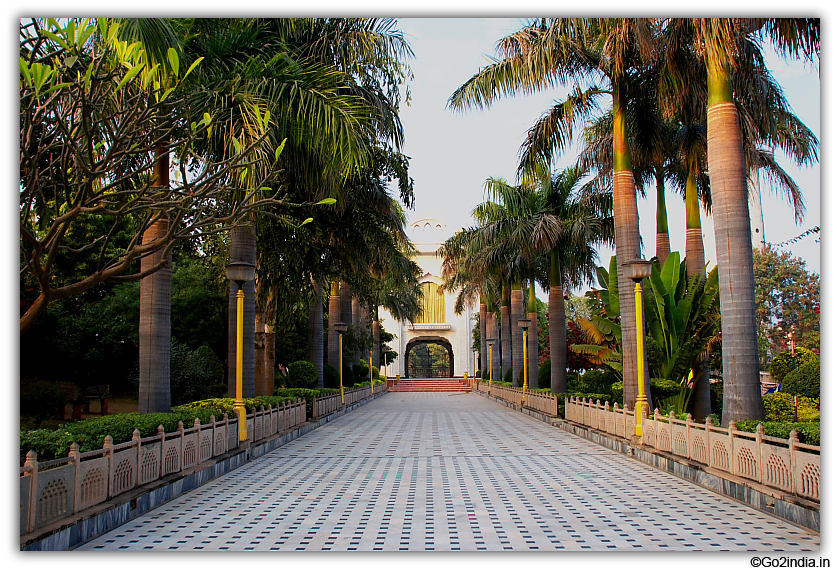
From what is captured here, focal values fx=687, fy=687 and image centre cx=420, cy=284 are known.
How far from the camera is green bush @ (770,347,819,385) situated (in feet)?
60.2

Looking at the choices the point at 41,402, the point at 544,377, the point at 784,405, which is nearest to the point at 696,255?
the point at 784,405

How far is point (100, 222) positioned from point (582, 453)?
14.1 m

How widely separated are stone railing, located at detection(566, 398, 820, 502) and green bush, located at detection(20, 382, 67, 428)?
45.5 feet

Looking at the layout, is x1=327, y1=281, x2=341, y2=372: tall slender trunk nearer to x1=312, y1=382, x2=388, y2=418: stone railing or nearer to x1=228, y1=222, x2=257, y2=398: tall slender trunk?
x1=312, y1=382, x2=388, y2=418: stone railing

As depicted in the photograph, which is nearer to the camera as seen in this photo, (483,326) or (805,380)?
(805,380)

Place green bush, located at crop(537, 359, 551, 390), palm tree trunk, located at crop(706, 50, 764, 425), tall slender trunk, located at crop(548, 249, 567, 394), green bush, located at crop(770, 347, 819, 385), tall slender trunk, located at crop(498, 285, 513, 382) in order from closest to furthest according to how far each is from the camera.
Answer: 1. palm tree trunk, located at crop(706, 50, 764, 425)
2. green bush, located at crop(770, 347, 819, 385)
3. tall slender trunk, located at crop(548, 249, 567, 394)
4. green bush, located at crop(537, 359, 551, 390)
5. tall slender trunk, located at crop(498, 285, 513, 382)

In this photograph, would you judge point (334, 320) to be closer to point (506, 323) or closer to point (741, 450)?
point (506, 323)

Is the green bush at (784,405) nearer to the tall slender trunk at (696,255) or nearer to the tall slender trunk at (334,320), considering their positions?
the tall slender trunk at (696,255)

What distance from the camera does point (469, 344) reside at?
221 feet

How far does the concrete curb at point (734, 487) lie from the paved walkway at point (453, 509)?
4.8 inches

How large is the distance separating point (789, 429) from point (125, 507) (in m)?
7.63

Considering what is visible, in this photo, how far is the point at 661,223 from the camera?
757 inches

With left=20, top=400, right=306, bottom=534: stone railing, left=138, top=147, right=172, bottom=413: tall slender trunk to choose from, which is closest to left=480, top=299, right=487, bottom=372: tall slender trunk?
left=138, top=147, right=172, bottom=413: tall slender trunk

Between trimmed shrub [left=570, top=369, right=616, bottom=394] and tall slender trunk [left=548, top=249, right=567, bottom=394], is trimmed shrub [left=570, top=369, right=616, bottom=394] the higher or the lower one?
the lower one
